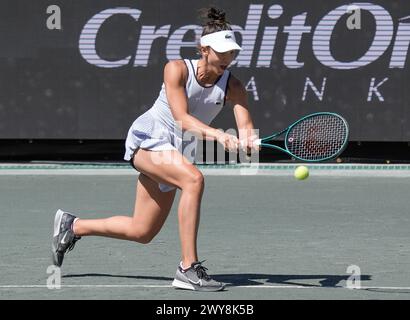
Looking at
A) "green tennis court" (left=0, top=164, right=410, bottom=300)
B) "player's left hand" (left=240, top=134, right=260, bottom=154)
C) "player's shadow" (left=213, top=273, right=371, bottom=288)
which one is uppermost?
"player's left hand" (left=240, top=134, right=260, bottom=154)

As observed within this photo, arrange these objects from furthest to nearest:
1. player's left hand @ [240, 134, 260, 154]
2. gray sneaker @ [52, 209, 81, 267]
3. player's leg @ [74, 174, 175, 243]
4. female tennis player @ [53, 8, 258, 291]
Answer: gray sneaker @ [52, 209, 81, 267], player's leg @ [74, 174, 175, 243], female tennis player @ [53, 8, 258, 291], player's left hand @ [240, 134, 260, 154]

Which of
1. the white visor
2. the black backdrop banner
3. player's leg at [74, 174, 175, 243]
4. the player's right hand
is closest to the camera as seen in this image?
the player's right hand

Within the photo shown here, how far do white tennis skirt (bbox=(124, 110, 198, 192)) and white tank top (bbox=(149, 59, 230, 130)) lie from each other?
0.13 ft

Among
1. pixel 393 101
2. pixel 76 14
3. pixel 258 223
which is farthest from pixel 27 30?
pixel 258 223

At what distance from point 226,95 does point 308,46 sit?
8153mm

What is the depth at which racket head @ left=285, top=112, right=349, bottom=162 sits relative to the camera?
7.39 m

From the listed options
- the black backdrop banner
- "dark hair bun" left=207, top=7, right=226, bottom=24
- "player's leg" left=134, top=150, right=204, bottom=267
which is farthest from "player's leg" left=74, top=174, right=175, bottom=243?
the black backdrop banner

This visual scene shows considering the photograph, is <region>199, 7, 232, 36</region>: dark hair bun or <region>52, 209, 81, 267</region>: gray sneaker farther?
<region>52, 209, 81, 267</region>: gray sneaker

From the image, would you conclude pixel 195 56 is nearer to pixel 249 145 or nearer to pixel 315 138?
pixel 315 138

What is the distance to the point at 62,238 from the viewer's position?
24.6ft

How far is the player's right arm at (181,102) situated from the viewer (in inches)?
269

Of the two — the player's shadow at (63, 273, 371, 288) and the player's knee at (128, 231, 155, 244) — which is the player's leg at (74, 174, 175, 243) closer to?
the player's knee at (128, 231, 155, 244)
